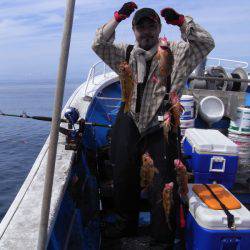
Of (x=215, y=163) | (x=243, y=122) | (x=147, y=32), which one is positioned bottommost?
(x=215, y=163)

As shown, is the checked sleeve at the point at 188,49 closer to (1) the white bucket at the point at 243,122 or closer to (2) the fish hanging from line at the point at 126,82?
(2) the fish hanging from line at the point at 126,82

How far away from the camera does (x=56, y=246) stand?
2.67 m

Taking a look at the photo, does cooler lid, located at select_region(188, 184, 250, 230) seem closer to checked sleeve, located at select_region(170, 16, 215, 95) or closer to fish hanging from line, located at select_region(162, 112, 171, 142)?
fish hanging from line, located at select_region(162, 112, 171, 142)

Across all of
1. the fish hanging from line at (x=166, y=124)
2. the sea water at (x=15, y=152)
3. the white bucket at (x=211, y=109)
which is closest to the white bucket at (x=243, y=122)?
the white bucket at (x=211, y=109)

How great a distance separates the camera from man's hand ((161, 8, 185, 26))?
3.28 meters

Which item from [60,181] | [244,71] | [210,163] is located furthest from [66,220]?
[244,71]

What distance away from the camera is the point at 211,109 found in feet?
22.7

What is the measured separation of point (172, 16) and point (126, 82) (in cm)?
80

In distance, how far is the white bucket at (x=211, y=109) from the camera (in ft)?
22.3

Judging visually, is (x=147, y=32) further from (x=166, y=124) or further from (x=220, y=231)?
(x=220, y=231)

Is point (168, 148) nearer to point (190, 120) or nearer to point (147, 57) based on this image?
point (147, 57)

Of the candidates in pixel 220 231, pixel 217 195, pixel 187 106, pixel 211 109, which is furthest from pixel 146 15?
pixel 211 109

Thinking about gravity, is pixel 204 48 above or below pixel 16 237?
above

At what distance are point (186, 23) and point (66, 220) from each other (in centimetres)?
228
